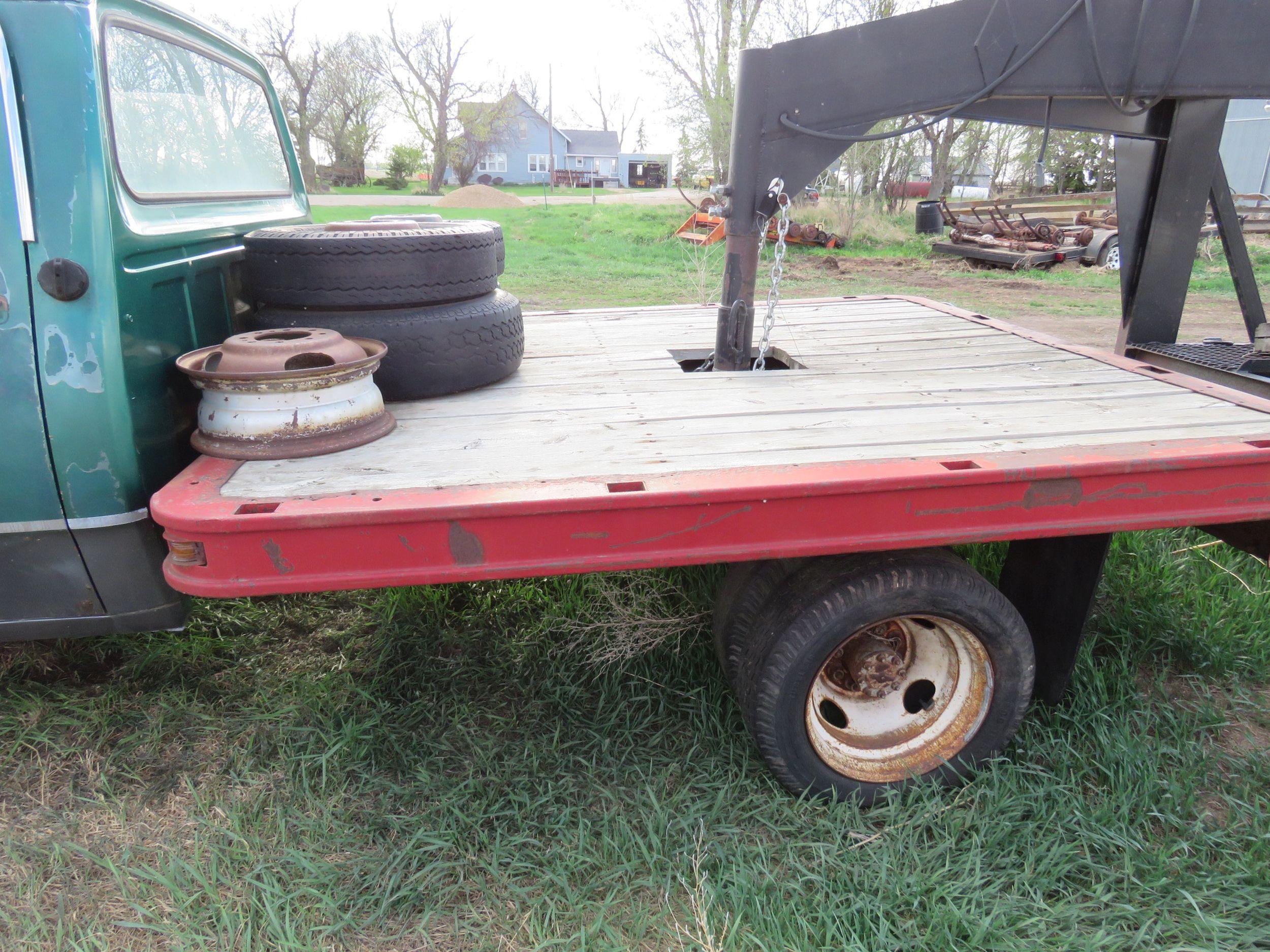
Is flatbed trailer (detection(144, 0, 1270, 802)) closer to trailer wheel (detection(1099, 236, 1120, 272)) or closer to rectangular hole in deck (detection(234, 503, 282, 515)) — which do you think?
rectangular hole in deck (detection(234, 503, 282, 515))

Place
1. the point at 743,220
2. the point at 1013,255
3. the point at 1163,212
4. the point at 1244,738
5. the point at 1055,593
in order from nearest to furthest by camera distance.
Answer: the point at 1055,593 < the point at 1244,738 < the point at 743,220 < the point at 1163,212 < the point at 1013,255

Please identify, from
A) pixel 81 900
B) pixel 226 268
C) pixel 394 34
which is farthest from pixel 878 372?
pixel 394 34

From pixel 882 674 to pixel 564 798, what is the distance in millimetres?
982

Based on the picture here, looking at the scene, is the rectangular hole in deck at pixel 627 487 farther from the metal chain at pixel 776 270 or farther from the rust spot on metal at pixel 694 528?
the metal chain at pixel 776 270

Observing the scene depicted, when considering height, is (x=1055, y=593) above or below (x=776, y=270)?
below

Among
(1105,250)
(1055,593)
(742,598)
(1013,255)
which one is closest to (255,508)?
(742,598)

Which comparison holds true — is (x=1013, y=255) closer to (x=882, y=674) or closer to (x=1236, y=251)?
(x=1236, y=251)

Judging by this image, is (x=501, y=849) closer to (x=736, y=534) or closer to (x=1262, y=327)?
(x=736, y=534)

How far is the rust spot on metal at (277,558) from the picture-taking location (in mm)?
1704

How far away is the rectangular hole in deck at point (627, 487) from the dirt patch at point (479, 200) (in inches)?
1126

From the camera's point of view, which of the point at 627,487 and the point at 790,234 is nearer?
the point at 627,487

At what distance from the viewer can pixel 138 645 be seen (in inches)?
118

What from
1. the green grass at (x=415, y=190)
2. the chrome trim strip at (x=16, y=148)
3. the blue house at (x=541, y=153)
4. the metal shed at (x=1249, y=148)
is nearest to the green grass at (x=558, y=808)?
the chrome trim strip at (x=16, y=148)

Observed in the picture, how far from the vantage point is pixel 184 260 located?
2.31 meters
